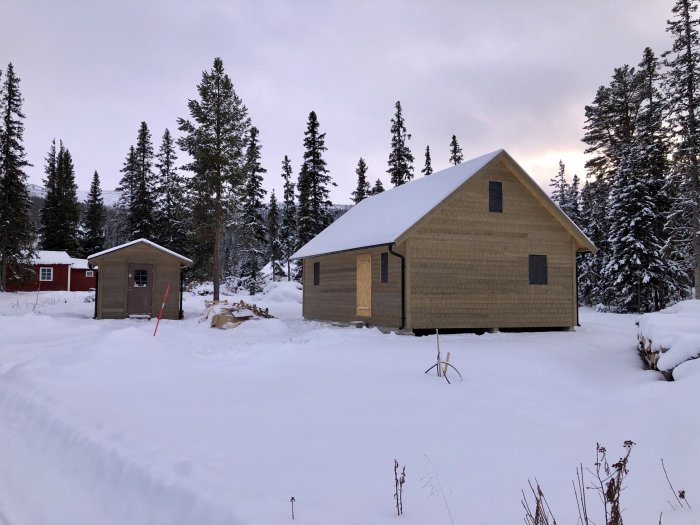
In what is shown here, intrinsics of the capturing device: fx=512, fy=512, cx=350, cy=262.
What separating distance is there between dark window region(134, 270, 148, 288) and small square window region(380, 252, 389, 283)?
11.7 meters

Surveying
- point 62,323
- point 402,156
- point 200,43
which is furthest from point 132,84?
point 402,156

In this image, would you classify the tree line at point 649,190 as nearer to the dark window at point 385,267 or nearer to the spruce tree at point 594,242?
the spruce tree at point 594,242

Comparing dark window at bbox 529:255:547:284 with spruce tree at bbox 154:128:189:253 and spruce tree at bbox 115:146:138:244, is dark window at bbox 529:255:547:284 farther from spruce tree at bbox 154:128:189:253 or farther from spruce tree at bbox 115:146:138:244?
spruce tree at bbox 115:146:138:244

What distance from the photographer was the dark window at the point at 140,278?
73.9ft

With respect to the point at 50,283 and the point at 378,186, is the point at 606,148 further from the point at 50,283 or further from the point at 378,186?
the point at 50,283

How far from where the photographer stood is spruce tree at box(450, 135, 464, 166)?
45.3m

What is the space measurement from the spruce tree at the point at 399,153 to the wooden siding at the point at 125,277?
877 inches

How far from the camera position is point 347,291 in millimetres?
19094

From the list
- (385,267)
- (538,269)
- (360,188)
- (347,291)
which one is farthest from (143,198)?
(538,269)

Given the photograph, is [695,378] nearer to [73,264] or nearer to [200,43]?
[200,43]

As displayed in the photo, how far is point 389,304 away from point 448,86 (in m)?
7.44

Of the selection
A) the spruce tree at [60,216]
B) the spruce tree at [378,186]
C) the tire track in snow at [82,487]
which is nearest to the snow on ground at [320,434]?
the tire track in snow at [82,487]

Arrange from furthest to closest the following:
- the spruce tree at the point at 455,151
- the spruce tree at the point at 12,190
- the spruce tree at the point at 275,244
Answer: the spruce tree at the point at 275,244 → the spruce tree at the point at 455,151 → the spruce tree at the point at 12,190

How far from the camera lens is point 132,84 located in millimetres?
16859
